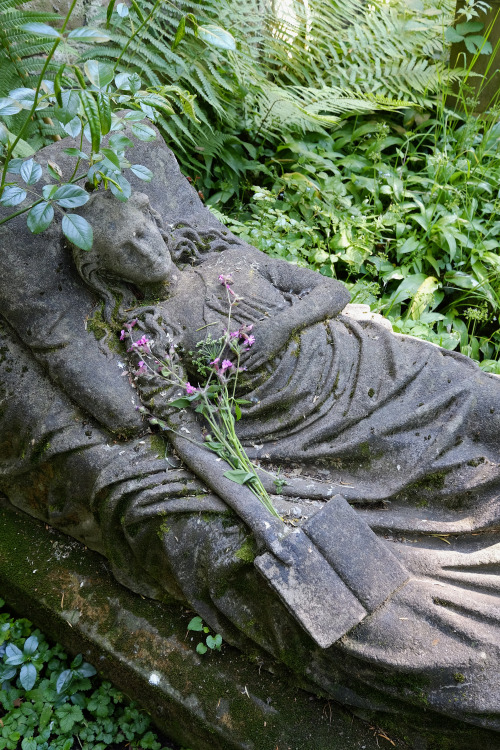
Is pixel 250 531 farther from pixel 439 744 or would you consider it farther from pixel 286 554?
pixel 439 744

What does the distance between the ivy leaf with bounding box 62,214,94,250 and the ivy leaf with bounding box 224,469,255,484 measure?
3.06 ft

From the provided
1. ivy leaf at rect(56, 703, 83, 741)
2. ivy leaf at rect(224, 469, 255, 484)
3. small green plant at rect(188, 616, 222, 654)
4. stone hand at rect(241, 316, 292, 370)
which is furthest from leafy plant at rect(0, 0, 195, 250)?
ivy leaf at rect(56, 703, 83, 741)

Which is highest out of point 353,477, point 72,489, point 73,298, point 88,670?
point 73,298

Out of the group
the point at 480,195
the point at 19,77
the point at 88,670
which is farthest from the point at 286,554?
the point at 480,195

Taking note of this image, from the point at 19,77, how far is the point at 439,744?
11.3 feet

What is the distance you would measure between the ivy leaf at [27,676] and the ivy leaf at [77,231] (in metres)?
1.87

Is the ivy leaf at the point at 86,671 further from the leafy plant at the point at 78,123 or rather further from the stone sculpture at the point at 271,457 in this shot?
the leafy plant at the point at 78,123

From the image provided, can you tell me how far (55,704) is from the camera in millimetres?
2764

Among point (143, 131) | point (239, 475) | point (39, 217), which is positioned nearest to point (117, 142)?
point (143, 131)

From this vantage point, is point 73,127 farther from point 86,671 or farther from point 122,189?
point 86,671

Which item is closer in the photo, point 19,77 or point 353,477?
point 353,477

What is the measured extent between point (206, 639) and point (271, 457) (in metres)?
0.75

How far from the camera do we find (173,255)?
287 cm

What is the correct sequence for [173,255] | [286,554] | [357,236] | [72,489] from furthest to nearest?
1. [357,236]
2. [173,255]
3. [72,489]
4. [286,554]
